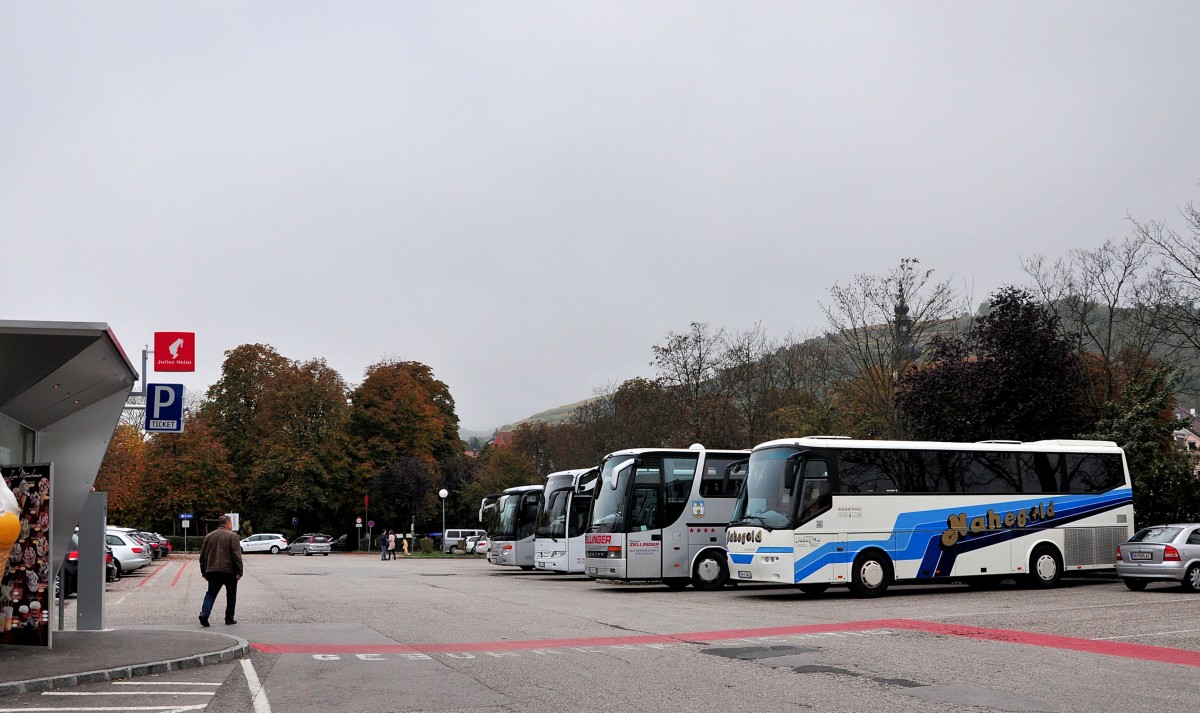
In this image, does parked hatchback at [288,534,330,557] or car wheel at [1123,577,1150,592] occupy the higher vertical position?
car wheel at [1123,577,1150,592]

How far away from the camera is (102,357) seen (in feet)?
37.6

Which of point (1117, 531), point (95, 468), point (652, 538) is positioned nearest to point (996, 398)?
point (1117, 531)

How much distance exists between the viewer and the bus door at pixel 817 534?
19984mm

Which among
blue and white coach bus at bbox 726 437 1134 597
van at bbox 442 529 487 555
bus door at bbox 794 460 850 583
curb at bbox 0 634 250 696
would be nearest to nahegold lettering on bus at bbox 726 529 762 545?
blue and white coach bus at bbox 726 437 1134 597

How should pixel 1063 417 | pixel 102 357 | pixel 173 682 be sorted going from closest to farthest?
1. pixel 173 682
2. pixel 102 357
3. pixel 1063 417

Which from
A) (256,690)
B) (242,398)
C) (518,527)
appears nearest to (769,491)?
(256,690)

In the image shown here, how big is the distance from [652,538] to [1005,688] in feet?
47.6

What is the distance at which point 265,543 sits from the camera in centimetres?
6475

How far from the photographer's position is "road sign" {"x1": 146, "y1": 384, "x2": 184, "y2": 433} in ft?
66.1

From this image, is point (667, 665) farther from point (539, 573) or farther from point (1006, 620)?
point (539, 573)

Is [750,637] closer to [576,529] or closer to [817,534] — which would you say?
[817,534]

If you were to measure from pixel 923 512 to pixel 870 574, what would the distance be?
5.97 feet

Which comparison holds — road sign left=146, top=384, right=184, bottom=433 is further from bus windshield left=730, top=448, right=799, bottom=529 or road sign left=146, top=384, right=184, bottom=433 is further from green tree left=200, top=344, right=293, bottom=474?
green tree left=200, top=344, right=293, bottom=474

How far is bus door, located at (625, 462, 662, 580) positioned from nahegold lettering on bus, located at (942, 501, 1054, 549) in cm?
629
